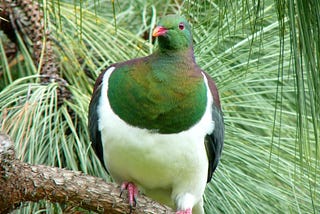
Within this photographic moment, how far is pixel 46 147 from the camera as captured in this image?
1886mm

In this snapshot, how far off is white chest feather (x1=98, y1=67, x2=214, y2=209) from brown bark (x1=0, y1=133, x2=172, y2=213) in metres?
0.15

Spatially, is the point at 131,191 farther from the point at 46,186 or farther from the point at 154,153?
the point at 46,186

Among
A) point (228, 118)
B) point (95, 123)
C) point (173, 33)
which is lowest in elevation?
point (228, 118)

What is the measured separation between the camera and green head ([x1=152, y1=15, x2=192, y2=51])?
174cm

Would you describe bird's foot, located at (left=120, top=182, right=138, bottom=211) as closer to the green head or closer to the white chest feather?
the white chest feather

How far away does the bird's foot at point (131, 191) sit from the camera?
161 centimetres

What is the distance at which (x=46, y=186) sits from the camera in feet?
4.83

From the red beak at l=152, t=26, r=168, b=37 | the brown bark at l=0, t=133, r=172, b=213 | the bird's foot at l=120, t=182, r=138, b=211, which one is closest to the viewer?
the brown bark at l=0, t=133, r=172, b=213

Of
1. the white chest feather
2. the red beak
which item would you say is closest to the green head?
the red beak

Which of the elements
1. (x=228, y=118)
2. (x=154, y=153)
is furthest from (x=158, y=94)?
(x=228, y=118)

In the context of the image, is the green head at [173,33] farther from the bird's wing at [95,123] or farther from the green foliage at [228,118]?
the bird's wing at [95,123]

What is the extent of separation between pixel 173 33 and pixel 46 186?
0.45 m

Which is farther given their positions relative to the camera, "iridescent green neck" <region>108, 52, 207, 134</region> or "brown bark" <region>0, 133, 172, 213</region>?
"iridescent green neck" <region>108, 52, 207, 134</region>

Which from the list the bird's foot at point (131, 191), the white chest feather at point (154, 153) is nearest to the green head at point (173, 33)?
the white chest feather at point (154, 153)
